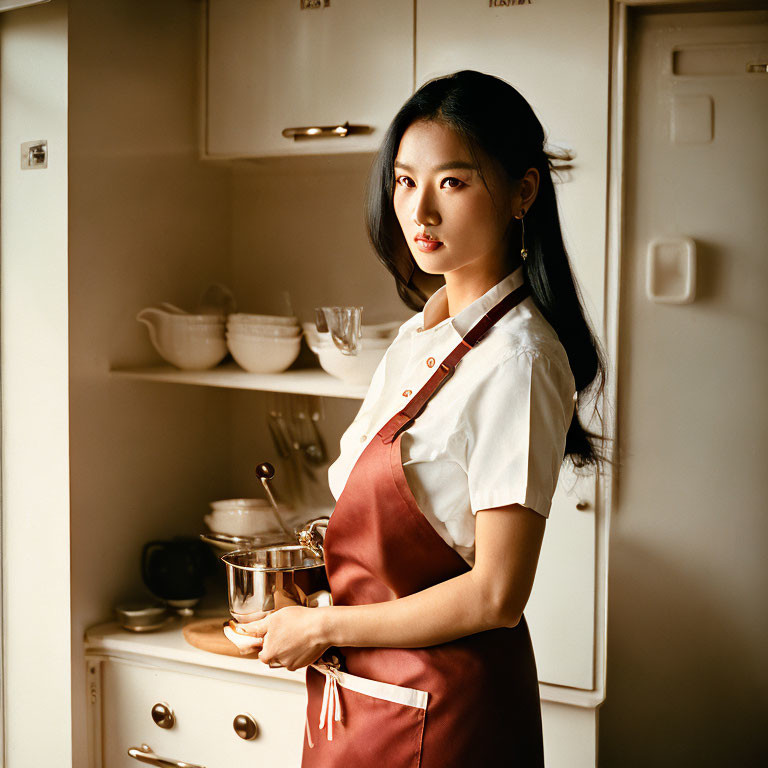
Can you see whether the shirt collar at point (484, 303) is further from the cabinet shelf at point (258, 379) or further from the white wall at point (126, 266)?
the white wall at point (126, 266)

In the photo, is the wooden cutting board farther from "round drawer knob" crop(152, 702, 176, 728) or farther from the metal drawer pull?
the metal drawer pull

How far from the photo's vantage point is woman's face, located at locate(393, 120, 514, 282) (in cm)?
106

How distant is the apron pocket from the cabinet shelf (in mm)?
713

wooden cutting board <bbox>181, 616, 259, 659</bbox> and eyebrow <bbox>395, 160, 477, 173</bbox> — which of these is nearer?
eyebrow <bbox>395, 160, 477, 173</bbox>

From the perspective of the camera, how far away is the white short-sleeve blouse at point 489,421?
999 millimetres

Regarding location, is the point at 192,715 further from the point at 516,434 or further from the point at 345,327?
the point at 516,434

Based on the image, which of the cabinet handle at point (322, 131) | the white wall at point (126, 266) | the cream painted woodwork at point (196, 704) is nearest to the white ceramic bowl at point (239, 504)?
the white wall at point (126, 266)

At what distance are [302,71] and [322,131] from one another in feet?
0.49

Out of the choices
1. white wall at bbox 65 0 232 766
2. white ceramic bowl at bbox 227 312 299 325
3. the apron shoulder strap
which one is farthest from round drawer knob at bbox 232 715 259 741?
the apron shoulder strap

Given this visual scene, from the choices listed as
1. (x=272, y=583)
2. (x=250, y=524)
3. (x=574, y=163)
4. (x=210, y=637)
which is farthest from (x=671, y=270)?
(x=210, y=637)

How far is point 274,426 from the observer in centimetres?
224

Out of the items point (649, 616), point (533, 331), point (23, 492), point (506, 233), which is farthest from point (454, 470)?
point (23, 492)

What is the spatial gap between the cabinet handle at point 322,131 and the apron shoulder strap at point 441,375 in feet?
2.69

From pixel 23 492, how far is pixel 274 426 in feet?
2.05
